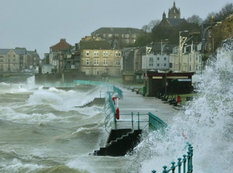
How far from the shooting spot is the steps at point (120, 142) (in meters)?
16.2

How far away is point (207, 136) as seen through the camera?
37.6ft

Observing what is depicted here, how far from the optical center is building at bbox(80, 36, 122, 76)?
10744 cm

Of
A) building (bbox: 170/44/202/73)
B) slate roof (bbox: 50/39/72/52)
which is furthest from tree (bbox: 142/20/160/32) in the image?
building (bbox: 170/44/202/73)

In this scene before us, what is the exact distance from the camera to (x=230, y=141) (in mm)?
10844

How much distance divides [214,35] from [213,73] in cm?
3395

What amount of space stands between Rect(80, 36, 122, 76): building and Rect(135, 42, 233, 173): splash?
91.7m

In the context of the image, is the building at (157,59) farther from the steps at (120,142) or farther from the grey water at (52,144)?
the steps at (120,142)

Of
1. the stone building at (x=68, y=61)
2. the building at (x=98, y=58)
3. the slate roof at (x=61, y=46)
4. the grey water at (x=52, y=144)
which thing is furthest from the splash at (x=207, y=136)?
the slate roof at (x=61, y=46)

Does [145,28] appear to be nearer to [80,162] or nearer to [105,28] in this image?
[105,28]

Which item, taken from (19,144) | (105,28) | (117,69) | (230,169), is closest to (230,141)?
(230,169)

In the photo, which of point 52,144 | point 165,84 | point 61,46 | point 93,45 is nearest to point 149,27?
point 61,46

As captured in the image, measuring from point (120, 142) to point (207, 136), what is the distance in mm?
6140

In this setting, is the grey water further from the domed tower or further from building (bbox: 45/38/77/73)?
the domed tower

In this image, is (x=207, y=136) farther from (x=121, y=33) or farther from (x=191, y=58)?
(x=121, y=33)
